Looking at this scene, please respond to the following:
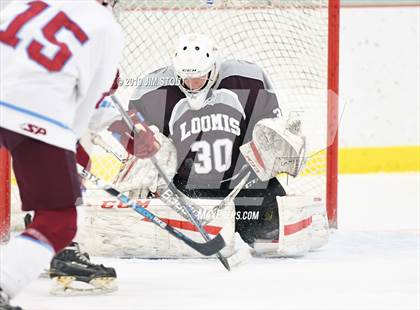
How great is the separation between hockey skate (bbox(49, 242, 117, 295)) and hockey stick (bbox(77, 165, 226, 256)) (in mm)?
172

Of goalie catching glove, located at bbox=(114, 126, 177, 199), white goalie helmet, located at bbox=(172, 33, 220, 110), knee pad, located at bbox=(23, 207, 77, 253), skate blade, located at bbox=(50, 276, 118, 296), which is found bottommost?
skate blade, located at bbox=(50, 276, 118, 296)

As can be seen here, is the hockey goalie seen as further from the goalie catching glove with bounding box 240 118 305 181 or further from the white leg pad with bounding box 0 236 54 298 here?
the white leg pad with bounding box 0 236 54 298

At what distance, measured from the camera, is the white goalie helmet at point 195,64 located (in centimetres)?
Answer: 312

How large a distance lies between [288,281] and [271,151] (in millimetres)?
586

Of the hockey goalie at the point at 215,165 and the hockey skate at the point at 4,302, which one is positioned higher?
the hockey goalie at the point at 215,165

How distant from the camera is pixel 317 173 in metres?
3.86

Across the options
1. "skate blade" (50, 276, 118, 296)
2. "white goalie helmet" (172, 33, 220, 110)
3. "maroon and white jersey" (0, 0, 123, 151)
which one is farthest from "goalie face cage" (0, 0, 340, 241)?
"maroon and white jersey" (0, 0, 123, 151)

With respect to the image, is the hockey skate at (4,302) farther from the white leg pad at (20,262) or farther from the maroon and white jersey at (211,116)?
the maroon and white jersey at (211,116)

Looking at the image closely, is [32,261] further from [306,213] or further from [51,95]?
[306,213]

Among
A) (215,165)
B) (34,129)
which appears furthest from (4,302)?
(215,165)

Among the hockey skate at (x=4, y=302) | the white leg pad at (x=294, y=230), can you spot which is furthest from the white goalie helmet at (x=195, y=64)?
the hockey skate at (x=4, y=302)

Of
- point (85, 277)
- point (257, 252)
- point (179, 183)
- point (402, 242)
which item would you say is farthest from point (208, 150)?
point (85, 277)

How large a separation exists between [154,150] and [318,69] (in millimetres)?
1417

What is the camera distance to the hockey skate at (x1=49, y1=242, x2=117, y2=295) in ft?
8.35
